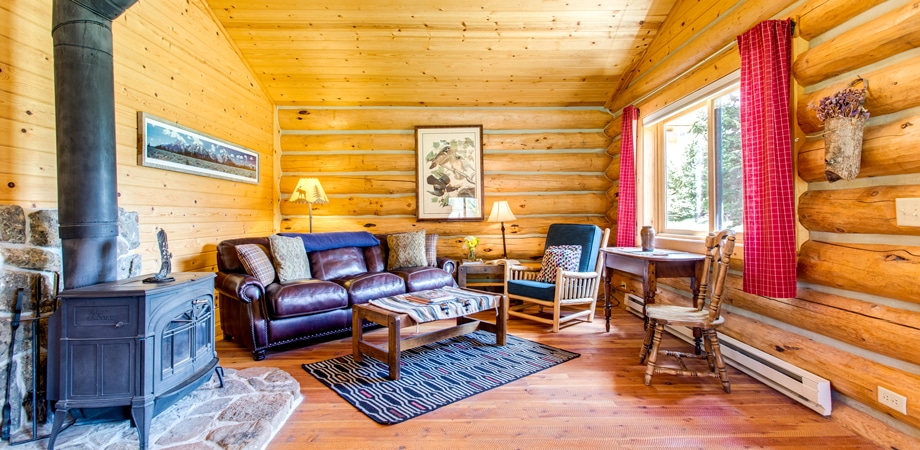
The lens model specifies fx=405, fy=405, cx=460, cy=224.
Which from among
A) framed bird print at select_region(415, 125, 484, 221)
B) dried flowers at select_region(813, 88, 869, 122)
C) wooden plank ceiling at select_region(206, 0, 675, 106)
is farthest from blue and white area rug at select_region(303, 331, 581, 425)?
wooden plank ceiling at select_region(206, 0, 675, 106)

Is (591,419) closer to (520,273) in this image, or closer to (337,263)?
(520,273)

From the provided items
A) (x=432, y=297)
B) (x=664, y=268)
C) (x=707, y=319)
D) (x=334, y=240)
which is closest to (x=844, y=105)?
(x=707, y=319)

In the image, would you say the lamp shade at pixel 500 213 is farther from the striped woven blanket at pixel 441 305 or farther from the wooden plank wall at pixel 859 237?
the wooden plank wall at pixel 859 237

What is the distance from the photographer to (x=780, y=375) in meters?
2.48

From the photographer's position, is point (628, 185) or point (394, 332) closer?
point (394, 332)

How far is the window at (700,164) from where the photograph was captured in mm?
3311

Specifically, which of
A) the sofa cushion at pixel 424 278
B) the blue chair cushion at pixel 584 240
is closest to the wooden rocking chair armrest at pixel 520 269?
the blue chair cushion at pixel 584 240

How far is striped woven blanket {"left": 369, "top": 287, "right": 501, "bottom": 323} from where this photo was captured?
2.92 m

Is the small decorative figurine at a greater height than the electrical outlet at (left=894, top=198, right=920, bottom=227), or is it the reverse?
the electrical outlet at (left=894, top=198, right=920, bottom=227)

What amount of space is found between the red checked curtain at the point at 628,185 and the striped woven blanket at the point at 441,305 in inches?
77.1

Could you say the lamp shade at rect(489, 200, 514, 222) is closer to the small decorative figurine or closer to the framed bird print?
the framed bird print

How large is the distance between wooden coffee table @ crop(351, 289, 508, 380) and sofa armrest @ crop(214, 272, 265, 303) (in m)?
0.83

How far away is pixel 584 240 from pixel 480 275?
4.51 feet

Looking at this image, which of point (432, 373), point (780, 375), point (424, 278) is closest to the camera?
point (780, 375)
